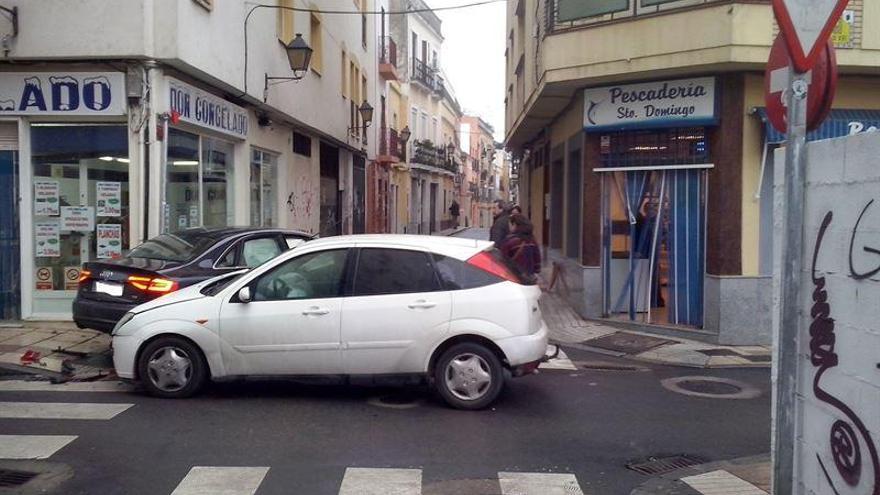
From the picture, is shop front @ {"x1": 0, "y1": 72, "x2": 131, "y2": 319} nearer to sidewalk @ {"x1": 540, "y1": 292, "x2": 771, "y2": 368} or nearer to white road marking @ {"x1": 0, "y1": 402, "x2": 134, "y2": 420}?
white road marking @ {"x1": 0, "y1": 402, "x2": 134, "y2": 420}

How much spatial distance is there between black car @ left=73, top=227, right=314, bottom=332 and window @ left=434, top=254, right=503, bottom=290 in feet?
10.1

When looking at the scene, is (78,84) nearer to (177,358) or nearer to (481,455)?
(177,358)

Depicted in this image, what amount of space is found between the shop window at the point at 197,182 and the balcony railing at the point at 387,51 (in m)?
17.4

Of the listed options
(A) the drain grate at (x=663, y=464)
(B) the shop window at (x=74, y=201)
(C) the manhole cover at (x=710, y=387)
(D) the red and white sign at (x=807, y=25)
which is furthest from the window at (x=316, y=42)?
(D) the red and white sign at (x=807, y=25)

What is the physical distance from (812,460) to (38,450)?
5179mm

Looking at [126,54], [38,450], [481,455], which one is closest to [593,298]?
[481,455]

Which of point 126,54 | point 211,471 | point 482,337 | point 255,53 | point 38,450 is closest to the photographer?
point 211,471

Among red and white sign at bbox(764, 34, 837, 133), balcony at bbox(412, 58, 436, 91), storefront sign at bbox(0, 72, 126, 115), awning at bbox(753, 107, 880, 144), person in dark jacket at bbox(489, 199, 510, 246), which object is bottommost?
person in dark jacket at bbox(489, 199, 510, 246)

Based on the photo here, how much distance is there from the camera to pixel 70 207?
10914 mm

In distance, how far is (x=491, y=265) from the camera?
23.3ft

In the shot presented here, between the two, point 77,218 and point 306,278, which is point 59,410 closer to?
point 306,278

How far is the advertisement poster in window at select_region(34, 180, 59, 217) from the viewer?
35.3 ft

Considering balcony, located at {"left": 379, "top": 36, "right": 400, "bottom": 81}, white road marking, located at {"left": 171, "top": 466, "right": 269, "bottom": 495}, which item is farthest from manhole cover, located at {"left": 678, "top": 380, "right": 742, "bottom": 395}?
balcony, located at {"left": 379, "top": 36, "right": 400, "bottom": 81}

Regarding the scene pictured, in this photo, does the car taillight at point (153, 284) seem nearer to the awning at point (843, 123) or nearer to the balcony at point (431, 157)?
the awning at point (843, 123)
